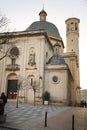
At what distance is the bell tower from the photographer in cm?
6384

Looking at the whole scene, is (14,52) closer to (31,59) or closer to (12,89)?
(31,59)

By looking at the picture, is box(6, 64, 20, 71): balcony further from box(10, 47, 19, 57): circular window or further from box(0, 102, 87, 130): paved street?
box(0, 102, 87, 130): paved street

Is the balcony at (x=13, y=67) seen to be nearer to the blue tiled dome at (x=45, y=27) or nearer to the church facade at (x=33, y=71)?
the church facade at (x=33, y=71)

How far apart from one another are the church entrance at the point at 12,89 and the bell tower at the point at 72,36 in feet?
89.7

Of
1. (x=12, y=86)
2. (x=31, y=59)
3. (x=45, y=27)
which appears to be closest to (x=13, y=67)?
(x=12, y=86)

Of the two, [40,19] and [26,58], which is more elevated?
[40,19]

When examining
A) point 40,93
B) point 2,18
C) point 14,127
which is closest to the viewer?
point 14,127

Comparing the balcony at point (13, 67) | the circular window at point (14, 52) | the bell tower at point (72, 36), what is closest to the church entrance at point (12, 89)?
the balcony at point (13, 67)

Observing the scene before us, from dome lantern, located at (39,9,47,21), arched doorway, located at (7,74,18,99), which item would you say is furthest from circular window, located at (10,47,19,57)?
dome lantern, located at (39,9,47,21)

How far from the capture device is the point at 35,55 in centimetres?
4241

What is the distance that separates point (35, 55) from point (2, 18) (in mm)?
23821

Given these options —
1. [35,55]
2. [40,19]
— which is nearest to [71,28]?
[40,19]

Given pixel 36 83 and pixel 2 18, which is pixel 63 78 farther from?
pixel 2 18

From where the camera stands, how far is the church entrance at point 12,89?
41.4 metres
